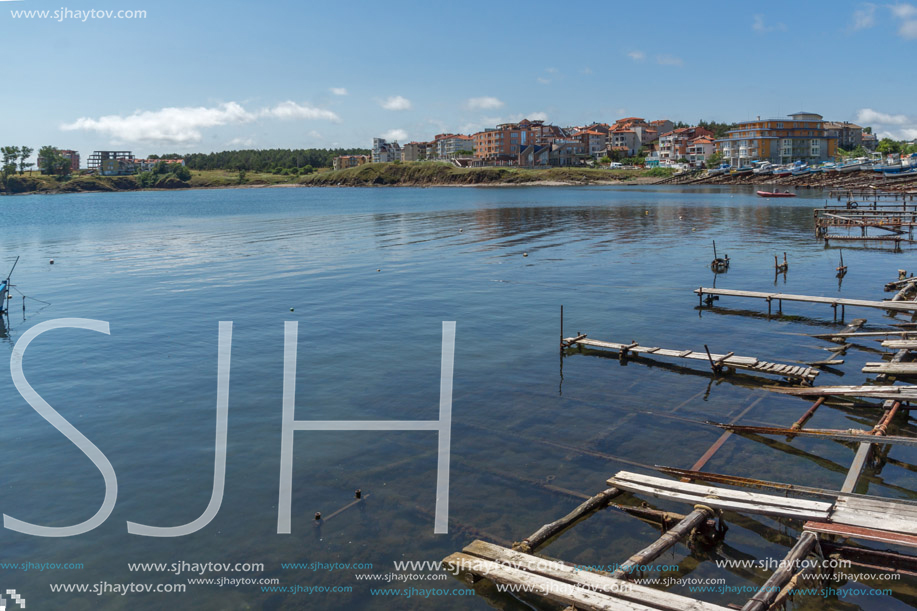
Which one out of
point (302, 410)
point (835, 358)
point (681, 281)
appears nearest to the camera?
point (302, 410)

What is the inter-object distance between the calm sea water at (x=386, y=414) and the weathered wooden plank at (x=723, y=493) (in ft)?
2.55

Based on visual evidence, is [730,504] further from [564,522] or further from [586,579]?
[586,579]

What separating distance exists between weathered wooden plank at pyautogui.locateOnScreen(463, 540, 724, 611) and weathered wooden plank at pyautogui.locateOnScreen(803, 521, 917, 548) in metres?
3.14

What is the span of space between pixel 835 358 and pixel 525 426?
12.8 m

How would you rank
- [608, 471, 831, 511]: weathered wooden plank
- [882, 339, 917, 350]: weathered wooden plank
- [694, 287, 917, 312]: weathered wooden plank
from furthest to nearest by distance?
[694, 287, 917, 312]: weathered wooden plank
[882, 339, 917, 350]: weathered wooden plank
[608, 471, 831, 511]: weathered wooden plank

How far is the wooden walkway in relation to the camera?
2125 centimetres

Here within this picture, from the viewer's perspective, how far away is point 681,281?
41.2m

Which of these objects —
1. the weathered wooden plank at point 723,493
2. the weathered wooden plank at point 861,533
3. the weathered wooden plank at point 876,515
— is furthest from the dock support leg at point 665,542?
the weathered wooden plank at point 876,515

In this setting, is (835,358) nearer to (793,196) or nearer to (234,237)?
(234,237)

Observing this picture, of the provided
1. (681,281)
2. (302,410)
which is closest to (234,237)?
(681,281)

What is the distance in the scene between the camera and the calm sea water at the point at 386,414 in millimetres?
12859

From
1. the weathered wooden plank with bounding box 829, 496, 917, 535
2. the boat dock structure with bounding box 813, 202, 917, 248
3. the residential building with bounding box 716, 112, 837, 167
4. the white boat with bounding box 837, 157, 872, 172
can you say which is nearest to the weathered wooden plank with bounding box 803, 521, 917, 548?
the weathered wooden plank with bounding box 829, 496, 917, 535

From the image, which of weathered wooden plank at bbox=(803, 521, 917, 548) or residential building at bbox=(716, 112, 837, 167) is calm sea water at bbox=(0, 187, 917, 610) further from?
residential building at bbox=(716, 112, 837, 167)

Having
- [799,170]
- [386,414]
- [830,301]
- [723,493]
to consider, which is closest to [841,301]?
[830,301]
